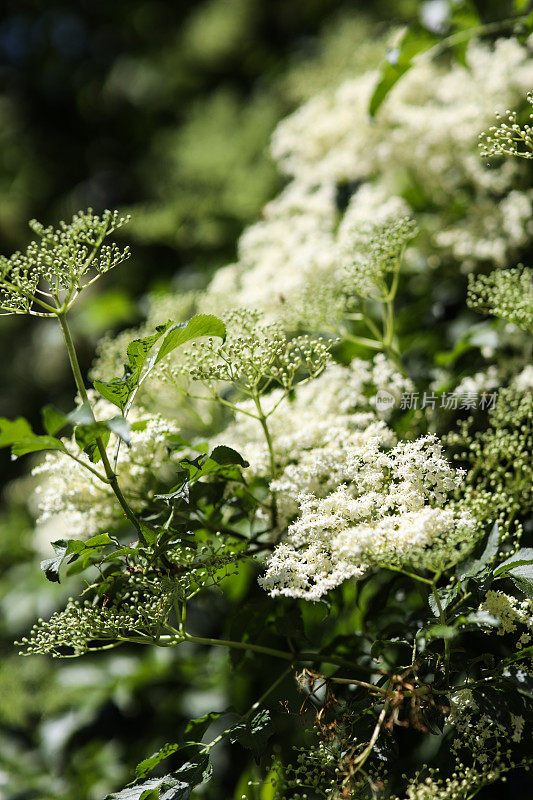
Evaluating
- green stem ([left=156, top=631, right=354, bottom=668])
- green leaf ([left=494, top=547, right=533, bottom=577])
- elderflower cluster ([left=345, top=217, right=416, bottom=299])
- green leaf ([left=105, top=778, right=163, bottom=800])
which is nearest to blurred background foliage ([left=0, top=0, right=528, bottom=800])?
green stem ([left=156, top=631, right=354, bottom=668])

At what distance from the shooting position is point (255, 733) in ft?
2.12

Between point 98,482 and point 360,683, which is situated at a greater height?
point 98,482

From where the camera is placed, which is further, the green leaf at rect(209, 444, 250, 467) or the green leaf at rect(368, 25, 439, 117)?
the green leaf at rect(368, 25, 439, 117)

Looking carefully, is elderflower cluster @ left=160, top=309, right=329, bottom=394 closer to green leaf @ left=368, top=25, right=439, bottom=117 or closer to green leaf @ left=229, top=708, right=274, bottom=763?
green leaf @ left=229, top=708, right=274, bottom=763

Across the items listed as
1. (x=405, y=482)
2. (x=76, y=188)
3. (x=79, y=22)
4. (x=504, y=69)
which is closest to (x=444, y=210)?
(x=504, y=69)

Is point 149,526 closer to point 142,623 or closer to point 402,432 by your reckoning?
point 142,623

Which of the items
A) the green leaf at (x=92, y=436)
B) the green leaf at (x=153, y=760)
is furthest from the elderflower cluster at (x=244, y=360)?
the green leaf at (x=153, y=760)

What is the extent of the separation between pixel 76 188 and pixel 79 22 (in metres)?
1.11

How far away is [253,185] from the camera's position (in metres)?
1.64

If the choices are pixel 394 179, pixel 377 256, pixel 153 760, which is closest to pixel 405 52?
pixel 394 179

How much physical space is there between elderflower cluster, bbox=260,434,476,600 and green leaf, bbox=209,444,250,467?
0.26ft

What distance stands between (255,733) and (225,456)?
268 mm

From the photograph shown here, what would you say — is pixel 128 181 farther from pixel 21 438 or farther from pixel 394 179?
pixel 21 438

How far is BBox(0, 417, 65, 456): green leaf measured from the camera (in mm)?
551
